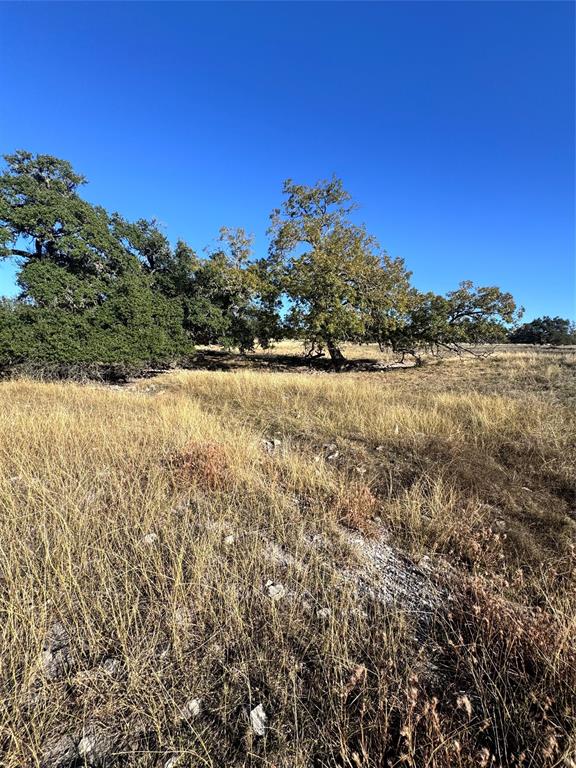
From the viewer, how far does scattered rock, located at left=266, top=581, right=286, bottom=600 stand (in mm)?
2133

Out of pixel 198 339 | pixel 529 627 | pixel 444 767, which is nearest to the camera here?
pixel 444 767

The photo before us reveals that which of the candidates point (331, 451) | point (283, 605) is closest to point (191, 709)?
point (283, 605)

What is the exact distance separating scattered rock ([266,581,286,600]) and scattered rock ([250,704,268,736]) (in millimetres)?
638

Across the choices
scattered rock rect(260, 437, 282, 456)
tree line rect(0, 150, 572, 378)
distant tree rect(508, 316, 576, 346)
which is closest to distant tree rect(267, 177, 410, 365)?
tree line rect(0, 150, 572, 378)

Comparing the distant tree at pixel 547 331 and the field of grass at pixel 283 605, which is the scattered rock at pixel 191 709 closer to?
the field of grass at pixel 283 605

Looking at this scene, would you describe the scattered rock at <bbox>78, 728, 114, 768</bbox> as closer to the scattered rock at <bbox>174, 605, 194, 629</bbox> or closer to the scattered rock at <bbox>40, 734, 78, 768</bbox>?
the scattered rock at <bbox>40, 734, 78, 768</bbox>

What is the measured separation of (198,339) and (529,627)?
67.5 feet

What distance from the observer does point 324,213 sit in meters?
19.9

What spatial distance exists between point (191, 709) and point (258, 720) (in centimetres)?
32

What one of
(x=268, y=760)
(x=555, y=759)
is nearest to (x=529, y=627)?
(x=555, y=759)

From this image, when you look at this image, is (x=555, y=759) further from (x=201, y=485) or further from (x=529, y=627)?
(x=201, y=485)

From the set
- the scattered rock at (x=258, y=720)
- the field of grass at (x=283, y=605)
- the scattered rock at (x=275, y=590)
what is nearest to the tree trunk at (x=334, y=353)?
the field of grass at (x=283, y=605)

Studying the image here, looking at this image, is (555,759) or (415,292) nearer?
(555,759)

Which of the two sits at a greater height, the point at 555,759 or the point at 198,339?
the point at 198,339
